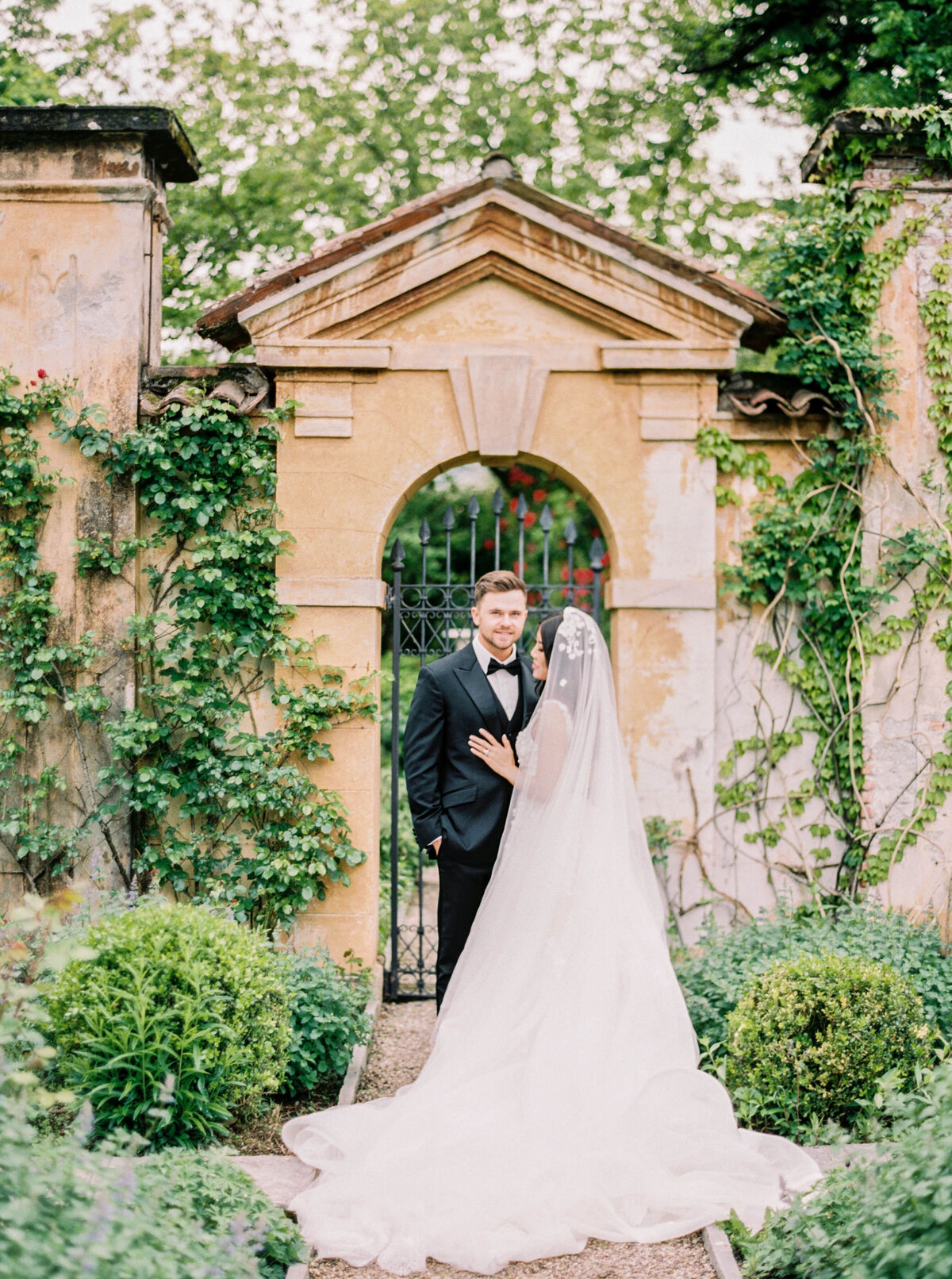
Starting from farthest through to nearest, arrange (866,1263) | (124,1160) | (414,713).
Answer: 1. (414,713)
2. (124,1160)
3. (866,1263)

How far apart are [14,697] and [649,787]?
362cm

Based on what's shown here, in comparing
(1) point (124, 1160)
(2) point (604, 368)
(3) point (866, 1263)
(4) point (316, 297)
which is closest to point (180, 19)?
(4) point (316, 297)

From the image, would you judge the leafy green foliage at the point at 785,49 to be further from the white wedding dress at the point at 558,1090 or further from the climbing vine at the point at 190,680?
the white wedding dress at the point at 558,1090

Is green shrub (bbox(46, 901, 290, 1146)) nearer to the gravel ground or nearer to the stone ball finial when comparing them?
the gravel ground

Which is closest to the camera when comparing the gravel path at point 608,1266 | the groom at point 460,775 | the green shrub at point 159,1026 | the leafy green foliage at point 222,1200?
the leafy green foliage at point 222,1200

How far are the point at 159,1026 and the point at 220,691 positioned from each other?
8.53 feet

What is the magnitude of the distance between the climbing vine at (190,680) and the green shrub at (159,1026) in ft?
6.20

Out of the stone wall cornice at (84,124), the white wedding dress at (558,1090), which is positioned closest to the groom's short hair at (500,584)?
the white wedding dress at (558,1090)

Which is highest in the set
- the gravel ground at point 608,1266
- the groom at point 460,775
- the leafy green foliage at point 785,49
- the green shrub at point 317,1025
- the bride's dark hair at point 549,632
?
the leafy green foliage at point 785,49

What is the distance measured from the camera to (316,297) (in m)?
6.18

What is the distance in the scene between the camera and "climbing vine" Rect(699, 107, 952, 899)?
6152 mm

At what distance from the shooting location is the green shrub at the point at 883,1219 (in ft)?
7.55

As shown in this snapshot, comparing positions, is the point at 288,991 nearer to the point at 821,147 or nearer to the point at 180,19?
the point at 821,147

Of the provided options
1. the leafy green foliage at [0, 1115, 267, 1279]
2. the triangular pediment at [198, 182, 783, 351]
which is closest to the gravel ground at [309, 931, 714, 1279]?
the leafy green foliage at [0, 1115, 267, 1279]
